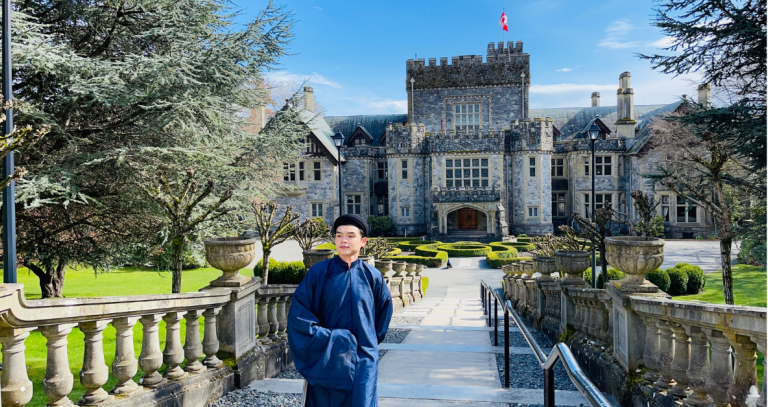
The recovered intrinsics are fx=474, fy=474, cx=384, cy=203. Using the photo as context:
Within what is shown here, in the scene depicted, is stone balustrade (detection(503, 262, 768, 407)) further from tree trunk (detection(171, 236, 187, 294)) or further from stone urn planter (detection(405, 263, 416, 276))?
stone urn planter (detection(405, 263, 416, 276))

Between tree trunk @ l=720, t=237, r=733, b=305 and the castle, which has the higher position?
the castle

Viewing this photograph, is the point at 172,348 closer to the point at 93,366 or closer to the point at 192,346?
the point at 192,346

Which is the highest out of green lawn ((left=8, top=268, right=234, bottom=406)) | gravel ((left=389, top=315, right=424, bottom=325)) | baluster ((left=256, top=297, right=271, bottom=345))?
baluster ((left=256, top=297, right=271, bottom=345))

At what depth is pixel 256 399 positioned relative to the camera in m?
4.30

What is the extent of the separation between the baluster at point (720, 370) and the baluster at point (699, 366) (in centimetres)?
15

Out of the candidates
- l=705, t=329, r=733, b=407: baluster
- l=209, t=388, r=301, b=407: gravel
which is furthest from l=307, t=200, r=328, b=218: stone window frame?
l=705, t=329, r=733, b=407: baluster

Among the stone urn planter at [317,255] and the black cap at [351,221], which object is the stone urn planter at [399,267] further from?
the black cap at [351,221]

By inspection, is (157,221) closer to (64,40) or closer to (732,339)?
(64,40)

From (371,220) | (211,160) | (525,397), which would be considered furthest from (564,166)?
(525,397)

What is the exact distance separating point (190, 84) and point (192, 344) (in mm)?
5450

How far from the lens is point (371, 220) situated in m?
32.4

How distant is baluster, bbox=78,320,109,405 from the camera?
3.13 metres

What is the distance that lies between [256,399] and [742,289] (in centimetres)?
1516

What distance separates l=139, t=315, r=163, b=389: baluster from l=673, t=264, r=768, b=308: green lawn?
11.3 meters
